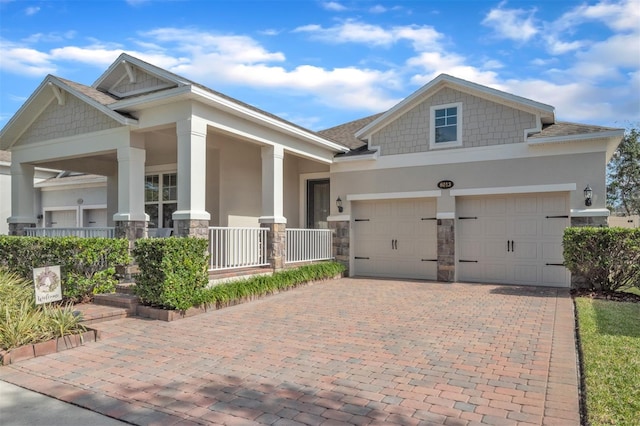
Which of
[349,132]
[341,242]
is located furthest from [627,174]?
[341,242]

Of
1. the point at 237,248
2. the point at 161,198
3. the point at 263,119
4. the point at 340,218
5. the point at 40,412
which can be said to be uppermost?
the point at 263,119

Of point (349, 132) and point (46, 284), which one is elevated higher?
point (349, 132)

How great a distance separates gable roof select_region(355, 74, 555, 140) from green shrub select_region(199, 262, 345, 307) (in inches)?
165

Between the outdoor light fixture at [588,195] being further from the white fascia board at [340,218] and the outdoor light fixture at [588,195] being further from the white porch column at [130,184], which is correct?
the white porch column at [130,184]

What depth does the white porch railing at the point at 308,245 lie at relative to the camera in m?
11.2

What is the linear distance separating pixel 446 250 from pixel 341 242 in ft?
10.2

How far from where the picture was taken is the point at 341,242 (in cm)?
1284

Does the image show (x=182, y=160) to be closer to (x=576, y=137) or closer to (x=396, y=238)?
(x=396, y=238)

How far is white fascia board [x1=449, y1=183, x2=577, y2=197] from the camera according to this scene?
33.3 feet

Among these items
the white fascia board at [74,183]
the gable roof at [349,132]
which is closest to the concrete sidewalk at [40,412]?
the gable roof at [349,132]

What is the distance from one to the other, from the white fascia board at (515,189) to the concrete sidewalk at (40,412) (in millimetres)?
9764

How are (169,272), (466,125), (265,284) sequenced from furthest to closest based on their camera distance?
(466,125)
(265,284)
(169,272)

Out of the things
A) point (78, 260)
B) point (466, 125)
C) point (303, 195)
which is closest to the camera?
point (78, 260)

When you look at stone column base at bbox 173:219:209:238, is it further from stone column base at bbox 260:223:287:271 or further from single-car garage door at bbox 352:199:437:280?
single-car garage door at bbox 352:199:437:280
